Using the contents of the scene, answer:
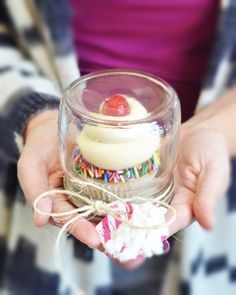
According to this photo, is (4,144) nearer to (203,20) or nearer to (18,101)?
(18,101)

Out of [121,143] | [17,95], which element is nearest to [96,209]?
[121,143]

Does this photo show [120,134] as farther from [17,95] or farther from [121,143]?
[17,95]

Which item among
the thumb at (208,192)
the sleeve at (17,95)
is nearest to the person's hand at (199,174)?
the thumb at (208,192)

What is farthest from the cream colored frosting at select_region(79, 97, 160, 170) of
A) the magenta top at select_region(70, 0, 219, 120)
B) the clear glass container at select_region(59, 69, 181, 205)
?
the magenta top at select_region(70, 0, 219, 120)

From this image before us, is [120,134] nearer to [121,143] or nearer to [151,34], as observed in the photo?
[121,143]

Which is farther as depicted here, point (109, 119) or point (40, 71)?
point (40, 71)

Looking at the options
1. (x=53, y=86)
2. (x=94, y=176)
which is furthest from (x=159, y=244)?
(x=53, y=86)
